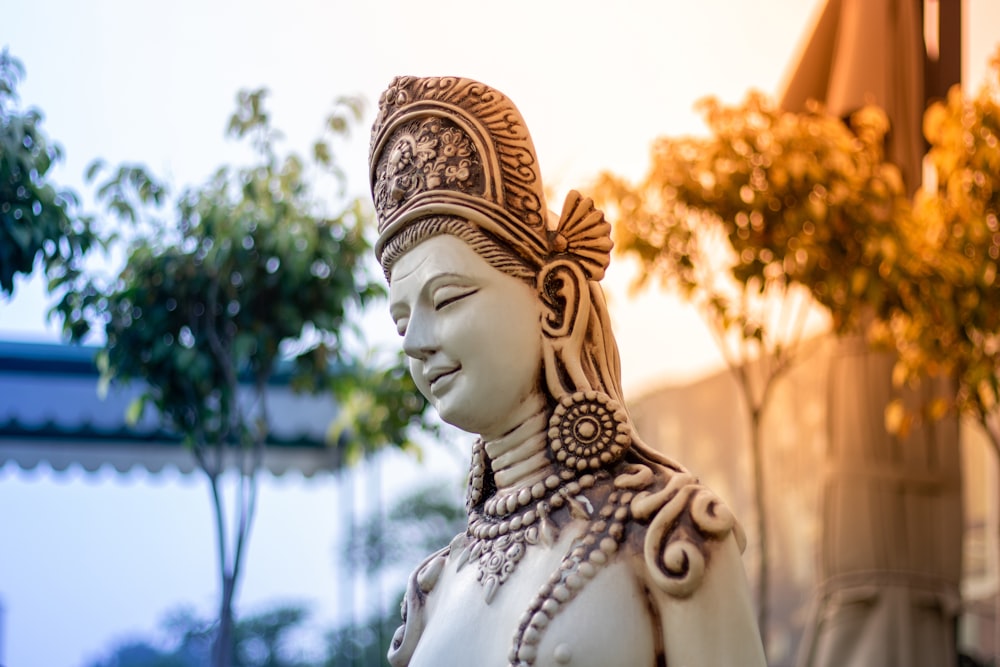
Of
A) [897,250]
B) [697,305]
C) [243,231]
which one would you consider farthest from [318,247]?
[897,250]

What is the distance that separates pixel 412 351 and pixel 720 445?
22.3 ft

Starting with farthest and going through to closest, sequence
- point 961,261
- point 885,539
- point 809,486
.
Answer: point 809,486
point 885,539
point 961,261

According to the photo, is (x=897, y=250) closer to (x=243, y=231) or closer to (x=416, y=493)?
(x=243, y=231)

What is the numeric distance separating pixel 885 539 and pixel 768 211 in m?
1.68

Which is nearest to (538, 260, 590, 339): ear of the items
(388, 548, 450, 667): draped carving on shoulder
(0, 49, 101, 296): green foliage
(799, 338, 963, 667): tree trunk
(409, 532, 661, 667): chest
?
(409, 532, 661, 667): chest

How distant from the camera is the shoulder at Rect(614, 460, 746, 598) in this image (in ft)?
7.04

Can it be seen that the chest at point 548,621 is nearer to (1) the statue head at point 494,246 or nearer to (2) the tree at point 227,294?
(1) the statue head at point 494,246

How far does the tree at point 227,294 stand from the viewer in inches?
203

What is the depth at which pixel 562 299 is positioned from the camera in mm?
2422

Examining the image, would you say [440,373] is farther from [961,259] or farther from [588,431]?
[961,259]

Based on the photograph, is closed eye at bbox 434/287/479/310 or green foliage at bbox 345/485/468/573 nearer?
closed eye at bbox 434/287/479/310

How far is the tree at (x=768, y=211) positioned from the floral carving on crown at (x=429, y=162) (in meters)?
3.69

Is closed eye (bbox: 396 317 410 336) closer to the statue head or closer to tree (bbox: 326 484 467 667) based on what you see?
the statue head

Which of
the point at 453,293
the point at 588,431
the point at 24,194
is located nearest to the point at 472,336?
the point at 453,293
